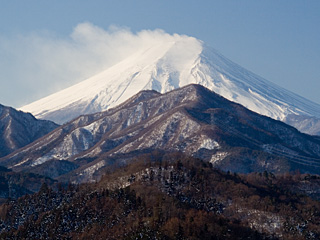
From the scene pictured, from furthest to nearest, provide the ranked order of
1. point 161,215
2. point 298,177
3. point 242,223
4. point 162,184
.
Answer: point 298,177 → point 162,184 → point 242,223 → point 161,215

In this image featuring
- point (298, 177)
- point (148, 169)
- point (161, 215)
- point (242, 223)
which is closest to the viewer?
point (161, 215)

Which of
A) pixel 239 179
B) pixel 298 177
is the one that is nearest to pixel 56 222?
pixel 239 179

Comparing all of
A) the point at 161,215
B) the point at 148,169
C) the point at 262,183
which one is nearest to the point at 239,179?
the point at 262,183

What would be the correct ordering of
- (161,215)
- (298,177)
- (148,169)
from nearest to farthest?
(161,215) < (148,169) < (298,177)

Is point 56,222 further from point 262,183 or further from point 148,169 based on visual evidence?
point 262,183

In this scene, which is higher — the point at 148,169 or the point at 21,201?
the point at 148,169

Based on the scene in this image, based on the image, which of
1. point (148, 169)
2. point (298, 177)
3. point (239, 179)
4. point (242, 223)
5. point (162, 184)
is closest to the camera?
point (242, 223)

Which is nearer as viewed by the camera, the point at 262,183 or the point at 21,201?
the point at 21,201

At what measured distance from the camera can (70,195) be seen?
158625 millimetres

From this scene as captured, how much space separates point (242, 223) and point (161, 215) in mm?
18304

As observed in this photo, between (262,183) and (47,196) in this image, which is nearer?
(47,196)

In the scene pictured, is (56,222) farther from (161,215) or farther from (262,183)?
(262,183)

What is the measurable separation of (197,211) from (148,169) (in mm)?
25885

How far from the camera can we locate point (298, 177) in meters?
196
